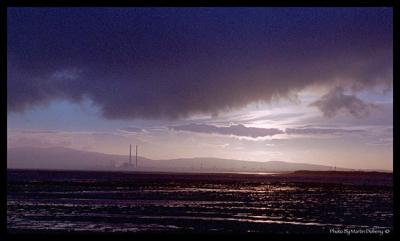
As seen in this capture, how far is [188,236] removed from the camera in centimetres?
530

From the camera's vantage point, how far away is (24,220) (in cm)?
2416
